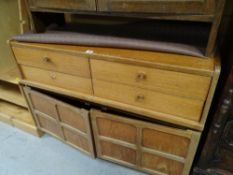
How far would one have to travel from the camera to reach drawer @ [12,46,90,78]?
89 centimetres

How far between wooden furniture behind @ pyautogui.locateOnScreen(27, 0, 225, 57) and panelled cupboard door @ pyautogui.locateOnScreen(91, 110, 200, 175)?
0.42 m

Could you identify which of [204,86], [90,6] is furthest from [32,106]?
[204,86]

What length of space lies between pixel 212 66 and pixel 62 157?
1.14 meters

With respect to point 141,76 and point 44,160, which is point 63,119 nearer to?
point 44,160

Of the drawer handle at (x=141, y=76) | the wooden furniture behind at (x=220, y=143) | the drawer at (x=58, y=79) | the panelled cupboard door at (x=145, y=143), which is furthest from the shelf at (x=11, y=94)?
the wooden furniture behind at (x=220, y=143)

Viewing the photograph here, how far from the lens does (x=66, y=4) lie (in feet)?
2.82

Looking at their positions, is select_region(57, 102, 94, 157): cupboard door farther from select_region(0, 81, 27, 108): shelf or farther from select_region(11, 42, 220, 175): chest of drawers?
select_region(0, 81, 27, 108): shelf

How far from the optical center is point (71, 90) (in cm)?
102

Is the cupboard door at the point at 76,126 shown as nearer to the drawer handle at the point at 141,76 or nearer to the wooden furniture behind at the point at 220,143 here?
the drawer handle at the point at 141,76

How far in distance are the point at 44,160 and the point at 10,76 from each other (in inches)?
26.1

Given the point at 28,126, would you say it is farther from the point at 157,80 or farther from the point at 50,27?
the point at 157,80

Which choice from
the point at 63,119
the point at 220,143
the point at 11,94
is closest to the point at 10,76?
the point at 11,94

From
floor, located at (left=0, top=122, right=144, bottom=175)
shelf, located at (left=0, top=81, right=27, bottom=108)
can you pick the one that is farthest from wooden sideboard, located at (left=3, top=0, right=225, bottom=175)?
shelf, located at (left=0, top=81, right=27, bottom=108)

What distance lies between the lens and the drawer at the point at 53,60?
0.89 meters
